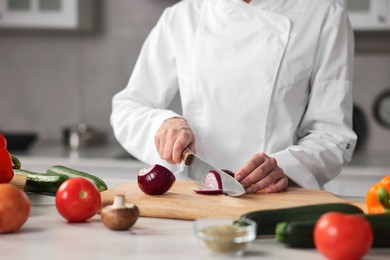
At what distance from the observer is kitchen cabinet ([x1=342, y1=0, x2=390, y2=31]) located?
2.99 meters

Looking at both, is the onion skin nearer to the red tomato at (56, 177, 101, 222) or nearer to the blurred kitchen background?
the red tomato at (56, 177, 101, 222)

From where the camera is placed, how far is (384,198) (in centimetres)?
123

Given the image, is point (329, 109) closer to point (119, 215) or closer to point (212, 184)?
point (212, 184)

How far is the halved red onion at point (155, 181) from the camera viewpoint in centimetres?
145

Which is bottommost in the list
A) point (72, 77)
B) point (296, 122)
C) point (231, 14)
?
point (72, 77)

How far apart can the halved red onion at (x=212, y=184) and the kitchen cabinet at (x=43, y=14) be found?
187 cm

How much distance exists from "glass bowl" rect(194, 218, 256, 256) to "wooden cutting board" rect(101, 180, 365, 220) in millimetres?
260

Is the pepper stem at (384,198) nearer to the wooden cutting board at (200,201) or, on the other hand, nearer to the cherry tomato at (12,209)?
the wooden cutting board at (200,201)

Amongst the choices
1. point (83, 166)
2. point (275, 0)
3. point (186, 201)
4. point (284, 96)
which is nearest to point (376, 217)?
point (186, 201)

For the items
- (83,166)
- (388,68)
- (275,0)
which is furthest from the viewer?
(388,68)

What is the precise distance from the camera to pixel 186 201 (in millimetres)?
1393

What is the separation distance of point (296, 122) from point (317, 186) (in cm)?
20

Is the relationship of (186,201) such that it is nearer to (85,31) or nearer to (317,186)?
(317,186)

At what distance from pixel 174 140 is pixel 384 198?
550mm
